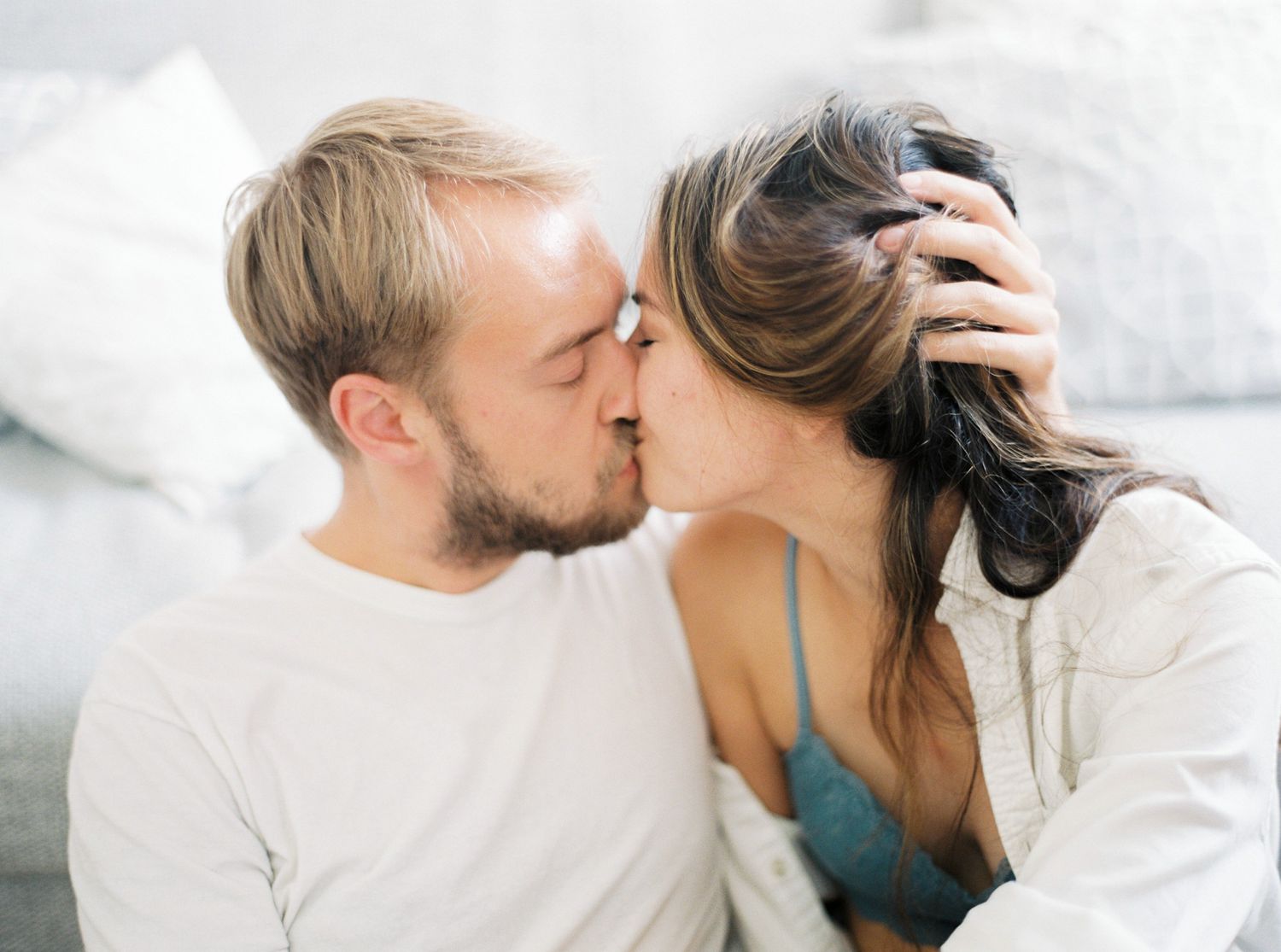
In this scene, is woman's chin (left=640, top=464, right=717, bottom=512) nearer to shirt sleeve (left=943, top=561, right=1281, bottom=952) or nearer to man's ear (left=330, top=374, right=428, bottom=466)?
man's ear (left=330, top=374, right=428, bottom=466)

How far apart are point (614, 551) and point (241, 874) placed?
577 mm

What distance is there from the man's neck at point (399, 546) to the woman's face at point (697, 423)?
10.2 inches

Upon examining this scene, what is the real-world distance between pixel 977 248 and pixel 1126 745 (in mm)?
490

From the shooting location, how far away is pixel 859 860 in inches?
47.5

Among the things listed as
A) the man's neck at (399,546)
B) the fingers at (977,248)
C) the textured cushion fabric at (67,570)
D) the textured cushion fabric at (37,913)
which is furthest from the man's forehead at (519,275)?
the textured cushion fabric at (37,913)

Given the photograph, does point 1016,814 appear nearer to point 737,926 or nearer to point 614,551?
point 737,926

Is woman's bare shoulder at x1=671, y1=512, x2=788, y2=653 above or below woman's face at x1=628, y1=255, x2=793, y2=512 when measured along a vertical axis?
below

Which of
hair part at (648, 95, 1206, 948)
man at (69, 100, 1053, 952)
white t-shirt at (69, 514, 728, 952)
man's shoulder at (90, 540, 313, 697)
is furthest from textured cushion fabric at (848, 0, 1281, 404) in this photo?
man's shoulder at (90, 540, 313, 697)

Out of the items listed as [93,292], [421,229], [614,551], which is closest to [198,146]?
[93,292]

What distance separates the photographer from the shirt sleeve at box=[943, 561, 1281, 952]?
836 millimetres

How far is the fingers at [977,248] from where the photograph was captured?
3.16 feet

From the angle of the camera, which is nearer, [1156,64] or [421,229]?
[421,229]

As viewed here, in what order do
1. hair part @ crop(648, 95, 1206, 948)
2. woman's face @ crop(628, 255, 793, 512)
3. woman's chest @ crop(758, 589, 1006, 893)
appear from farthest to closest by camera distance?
woman's chest @ crop(758, 589, 1006, 893) → woman's face @ crop(628, 255, 793, 512) → hair part @ crop(648, 95, 1206, 948)

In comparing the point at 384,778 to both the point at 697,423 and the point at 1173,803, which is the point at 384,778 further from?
the point at 1173,803
